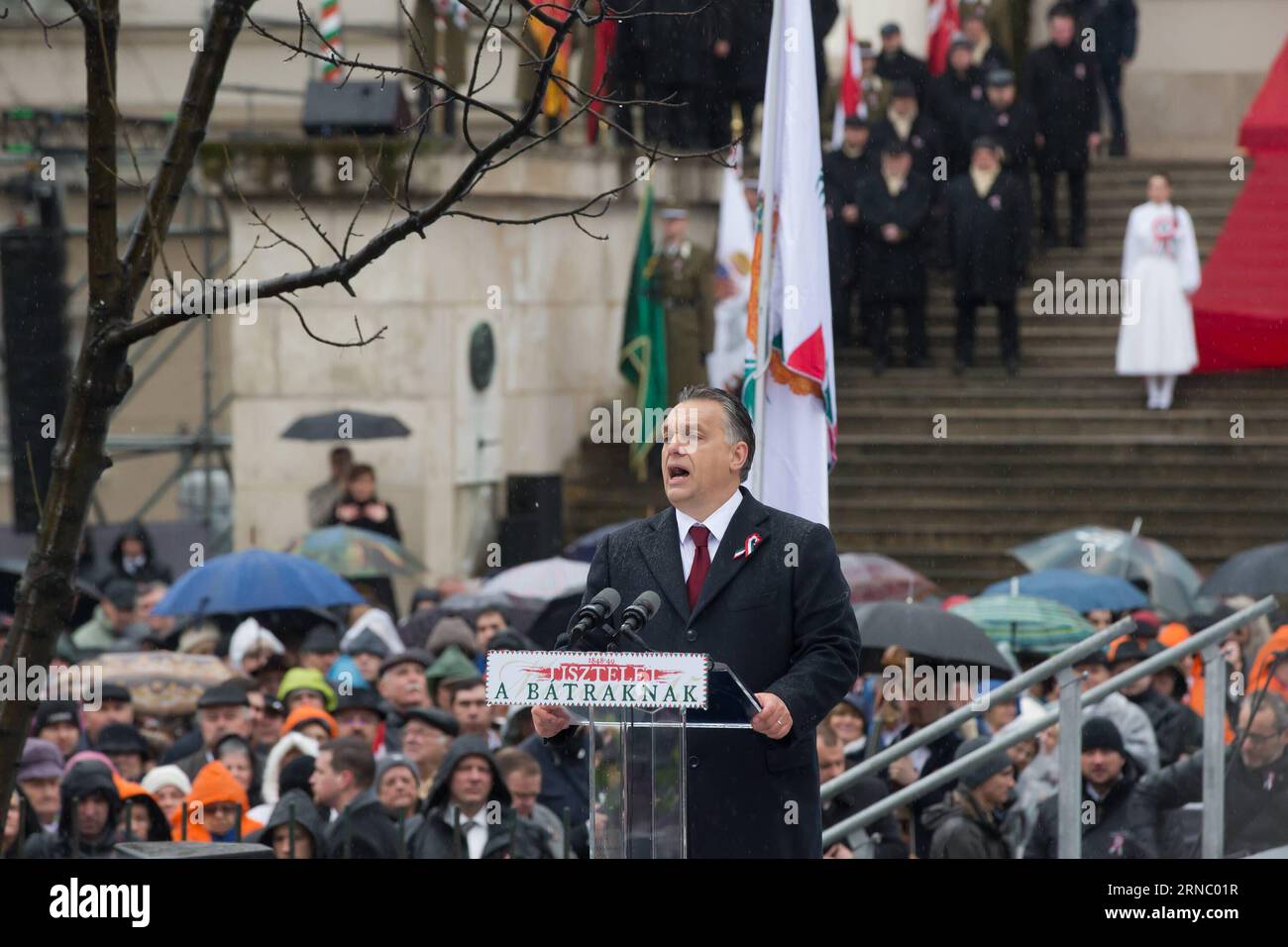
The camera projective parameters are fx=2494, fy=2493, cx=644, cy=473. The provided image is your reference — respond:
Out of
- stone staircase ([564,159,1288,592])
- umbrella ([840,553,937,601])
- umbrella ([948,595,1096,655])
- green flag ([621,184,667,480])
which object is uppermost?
green flag ([621,184,667,480])

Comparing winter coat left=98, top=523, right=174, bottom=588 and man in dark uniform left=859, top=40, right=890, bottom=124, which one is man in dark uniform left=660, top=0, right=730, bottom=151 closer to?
man in dark uniform left=859, top=40, right=890, bottom=124

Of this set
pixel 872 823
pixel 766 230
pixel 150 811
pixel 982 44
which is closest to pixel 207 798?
pixel 150 811

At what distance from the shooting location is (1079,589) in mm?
12875

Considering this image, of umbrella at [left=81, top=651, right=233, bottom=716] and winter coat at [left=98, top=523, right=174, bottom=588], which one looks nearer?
umbrella at [left=81, top=651, right=233, bottom=716]

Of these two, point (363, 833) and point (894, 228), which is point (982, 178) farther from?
point (363, 833)

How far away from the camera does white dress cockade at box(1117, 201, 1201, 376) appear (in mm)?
18109

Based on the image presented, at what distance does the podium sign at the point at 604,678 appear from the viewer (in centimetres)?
496

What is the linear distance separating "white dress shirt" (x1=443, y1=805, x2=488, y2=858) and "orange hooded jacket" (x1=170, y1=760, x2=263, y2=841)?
0.79 m

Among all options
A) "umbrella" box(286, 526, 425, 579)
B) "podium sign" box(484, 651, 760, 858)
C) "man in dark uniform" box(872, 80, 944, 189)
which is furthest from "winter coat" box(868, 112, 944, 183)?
"podium sign" box(484, 651, 760, 858)

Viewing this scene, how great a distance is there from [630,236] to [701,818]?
14.9 metres

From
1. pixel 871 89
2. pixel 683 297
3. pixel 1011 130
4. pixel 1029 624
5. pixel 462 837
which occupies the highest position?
pixel 871 89

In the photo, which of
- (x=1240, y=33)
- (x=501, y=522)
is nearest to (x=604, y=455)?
(x=501, y=522)

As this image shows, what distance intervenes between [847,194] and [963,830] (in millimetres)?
9877
